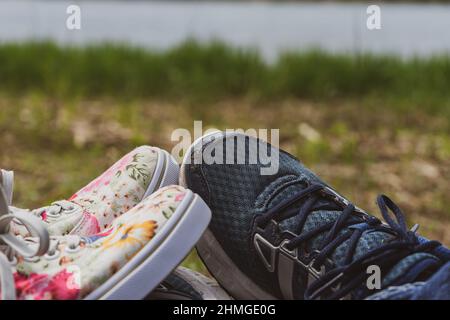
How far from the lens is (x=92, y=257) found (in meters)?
1.02

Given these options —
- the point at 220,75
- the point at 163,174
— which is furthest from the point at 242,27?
the point at 163,174

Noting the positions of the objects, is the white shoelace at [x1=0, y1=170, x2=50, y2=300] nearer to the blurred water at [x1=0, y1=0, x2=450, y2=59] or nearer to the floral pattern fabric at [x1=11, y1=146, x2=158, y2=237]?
→ the floral pattern fabric at [x1=11, y1=146, x2=158, y2=237]

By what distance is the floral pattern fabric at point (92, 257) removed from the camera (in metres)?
0.97

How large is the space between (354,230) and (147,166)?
1.40 feet

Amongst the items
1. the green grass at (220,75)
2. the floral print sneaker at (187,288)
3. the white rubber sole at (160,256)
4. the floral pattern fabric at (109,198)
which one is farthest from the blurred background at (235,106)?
the white rubber sole at (160,256)

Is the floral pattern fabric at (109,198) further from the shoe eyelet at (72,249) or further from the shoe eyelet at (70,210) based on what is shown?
the shoe eyelet at (72,249)

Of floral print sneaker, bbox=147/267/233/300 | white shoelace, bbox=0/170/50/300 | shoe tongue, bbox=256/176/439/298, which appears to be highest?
white shoelace, bbox=0/170/50/300

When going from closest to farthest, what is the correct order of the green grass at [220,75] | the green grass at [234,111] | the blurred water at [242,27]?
the green grass at [234,111]
the green grass at [220,75]
the blurred water at [242,27]

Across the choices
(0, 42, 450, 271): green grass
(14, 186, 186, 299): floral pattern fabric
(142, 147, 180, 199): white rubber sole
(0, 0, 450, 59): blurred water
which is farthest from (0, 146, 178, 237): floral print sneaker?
(0, 0, 450, 59): blurred water

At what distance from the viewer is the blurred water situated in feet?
16.6

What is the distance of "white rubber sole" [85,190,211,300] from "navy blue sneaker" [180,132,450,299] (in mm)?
195

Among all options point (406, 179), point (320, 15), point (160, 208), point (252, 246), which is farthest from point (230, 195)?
point (320, 15)

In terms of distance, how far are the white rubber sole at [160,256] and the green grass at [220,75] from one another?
10.0ft

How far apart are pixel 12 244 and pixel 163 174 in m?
0.38
